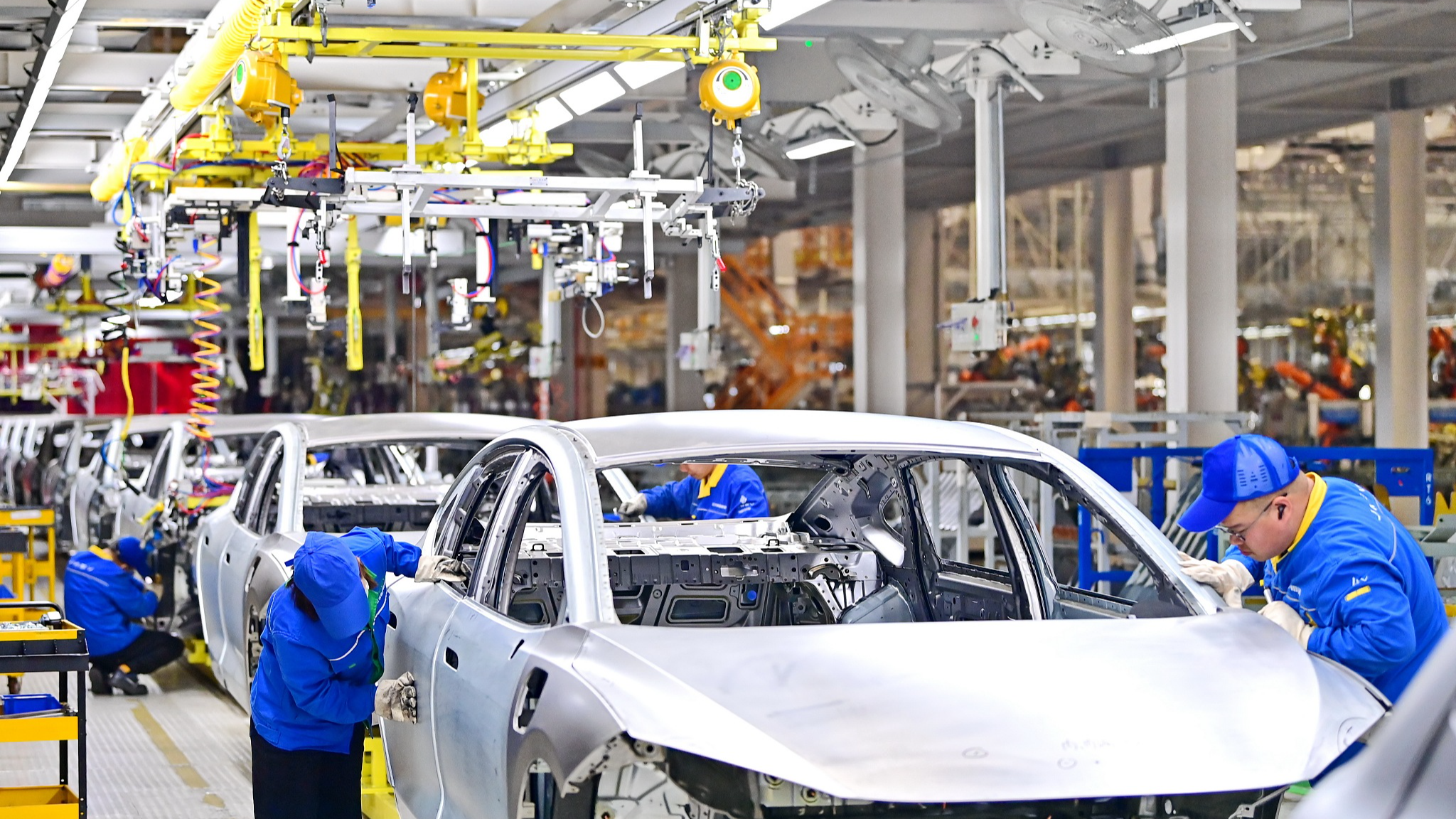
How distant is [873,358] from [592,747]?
13712 mm

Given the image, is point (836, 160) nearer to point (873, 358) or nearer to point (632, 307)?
point (873, 358)

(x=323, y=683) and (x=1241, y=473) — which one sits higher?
(x=1241, y=473)

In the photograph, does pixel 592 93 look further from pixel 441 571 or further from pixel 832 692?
pixel 832 692

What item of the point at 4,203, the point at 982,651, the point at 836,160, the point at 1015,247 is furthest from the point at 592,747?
the point at 1015,247

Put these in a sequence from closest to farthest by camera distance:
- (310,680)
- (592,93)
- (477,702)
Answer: (477,702)
(310,680)
(592,93)

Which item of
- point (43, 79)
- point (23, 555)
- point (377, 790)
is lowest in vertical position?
point (377, 790)

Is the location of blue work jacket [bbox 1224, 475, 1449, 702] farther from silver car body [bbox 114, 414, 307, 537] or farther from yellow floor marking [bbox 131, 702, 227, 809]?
silver car body [bbox 114, 414, 307, 537]

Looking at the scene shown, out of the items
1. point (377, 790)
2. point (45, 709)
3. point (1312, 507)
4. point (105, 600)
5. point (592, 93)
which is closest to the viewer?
point (1312, 507)

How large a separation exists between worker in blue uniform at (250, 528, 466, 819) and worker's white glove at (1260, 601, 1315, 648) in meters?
2.08

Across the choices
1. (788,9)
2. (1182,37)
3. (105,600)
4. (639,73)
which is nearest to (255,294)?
(105,600)

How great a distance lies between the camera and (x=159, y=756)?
689 centimetres

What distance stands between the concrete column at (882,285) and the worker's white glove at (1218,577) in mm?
12473

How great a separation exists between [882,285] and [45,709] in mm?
12659

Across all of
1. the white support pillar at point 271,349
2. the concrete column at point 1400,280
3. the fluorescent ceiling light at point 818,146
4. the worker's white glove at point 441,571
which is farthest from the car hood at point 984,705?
the white support pillar at point 271,349
